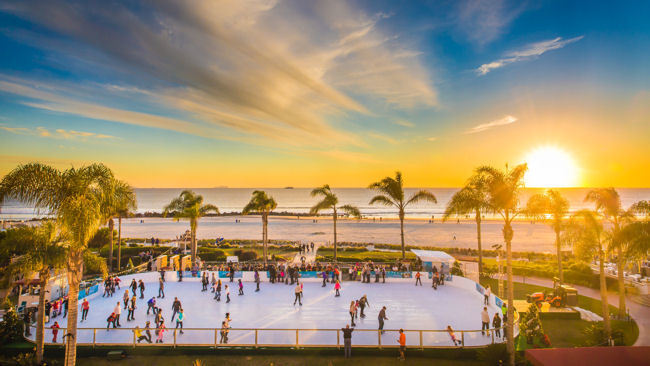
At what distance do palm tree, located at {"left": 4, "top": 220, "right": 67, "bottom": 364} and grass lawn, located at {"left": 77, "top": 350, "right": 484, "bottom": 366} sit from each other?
231 cm

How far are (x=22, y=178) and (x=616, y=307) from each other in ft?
99.4

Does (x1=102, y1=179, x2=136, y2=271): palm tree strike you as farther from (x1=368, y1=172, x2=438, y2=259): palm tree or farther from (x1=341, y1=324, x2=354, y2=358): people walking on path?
(x1=368, y1=172, x2=438, y2=259): palm tree

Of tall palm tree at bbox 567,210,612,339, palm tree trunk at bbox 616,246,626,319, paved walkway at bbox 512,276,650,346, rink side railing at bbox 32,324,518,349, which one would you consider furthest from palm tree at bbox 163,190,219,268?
palm tree trunk at bbox 616,246,626,319

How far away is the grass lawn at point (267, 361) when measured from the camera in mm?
13664

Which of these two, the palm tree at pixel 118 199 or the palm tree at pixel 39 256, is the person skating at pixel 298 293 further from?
the palm tree at pixel 39 256

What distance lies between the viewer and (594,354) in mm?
10984

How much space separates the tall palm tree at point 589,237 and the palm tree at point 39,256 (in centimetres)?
2386

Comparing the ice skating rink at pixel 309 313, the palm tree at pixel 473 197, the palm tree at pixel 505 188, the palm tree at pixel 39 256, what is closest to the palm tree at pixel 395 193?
the ice skating rink at pixel 309 313

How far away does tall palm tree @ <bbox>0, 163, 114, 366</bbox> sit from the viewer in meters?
10.5

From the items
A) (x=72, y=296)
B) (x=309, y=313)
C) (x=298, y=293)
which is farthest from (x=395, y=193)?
(x=72, y=296)

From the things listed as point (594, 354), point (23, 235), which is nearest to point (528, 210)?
point (594, 354)

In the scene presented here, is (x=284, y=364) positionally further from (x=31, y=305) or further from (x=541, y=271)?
(x=541, y=271)

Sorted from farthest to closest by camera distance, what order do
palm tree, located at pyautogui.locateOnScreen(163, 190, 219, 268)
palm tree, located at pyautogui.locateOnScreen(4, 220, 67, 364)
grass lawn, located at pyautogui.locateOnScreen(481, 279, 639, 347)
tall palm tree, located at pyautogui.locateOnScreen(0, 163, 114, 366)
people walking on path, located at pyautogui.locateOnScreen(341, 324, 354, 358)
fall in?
palm tree, located at pyautogui.locateOnScreen(163, 190, 219, 268), grass lawn, located at pyautogui.locateOnScreen(481, 279, 639, 347), people walking on path, located at pyautogui.locateOnScreen(341, 324, 354, 358), palm tree, located at pyautogui.locateOnScreen(4, 220, 67, 364), tall palm tree, located at pyautogui.locateOnScreen(0, 163, 114, 366)

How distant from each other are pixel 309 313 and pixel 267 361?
5.55 meters
